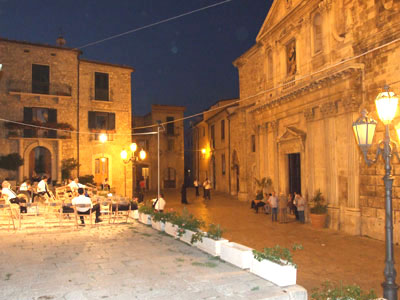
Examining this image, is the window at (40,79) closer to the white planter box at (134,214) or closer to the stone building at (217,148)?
the stone building at (217,148)

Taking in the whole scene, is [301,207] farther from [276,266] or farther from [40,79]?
[40,79]

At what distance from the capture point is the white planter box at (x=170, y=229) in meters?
9.76

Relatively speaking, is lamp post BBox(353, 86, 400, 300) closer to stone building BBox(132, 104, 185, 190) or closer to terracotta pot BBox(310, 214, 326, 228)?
terracotta pot BBox(310, 214, 326, 228)

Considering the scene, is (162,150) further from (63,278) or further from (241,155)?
(63,278)

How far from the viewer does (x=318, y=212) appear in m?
13.6

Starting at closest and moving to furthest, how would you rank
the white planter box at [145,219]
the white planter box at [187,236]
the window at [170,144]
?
the white planter box at [187,236] < the white planter box at [145,219] < the window at [170,144]

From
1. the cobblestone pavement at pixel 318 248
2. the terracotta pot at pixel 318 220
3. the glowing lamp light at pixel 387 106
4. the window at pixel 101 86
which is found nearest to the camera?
the glowing lamp light at pixel 387 106

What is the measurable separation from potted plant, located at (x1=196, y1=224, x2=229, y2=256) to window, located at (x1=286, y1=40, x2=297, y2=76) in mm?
11606

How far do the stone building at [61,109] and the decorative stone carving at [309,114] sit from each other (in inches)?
590

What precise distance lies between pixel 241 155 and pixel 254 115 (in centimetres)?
448

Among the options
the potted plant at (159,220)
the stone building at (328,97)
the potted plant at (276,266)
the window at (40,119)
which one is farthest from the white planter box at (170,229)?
the window at (40,119)

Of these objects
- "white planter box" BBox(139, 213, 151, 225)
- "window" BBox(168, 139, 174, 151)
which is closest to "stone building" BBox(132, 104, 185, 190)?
"window" BBox(168, 139, 174, 151)

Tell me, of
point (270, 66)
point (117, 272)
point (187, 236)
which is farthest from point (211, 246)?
point (270, 66)

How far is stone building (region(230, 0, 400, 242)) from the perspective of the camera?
37.9 ft
